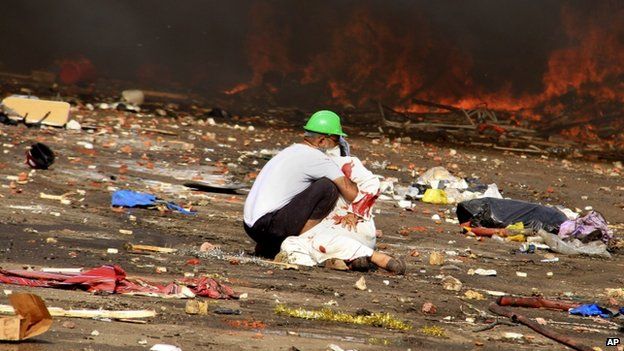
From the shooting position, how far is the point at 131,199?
37.4 ft

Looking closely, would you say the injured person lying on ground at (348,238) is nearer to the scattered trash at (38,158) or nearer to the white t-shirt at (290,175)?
the white t-shirt at (290,175)

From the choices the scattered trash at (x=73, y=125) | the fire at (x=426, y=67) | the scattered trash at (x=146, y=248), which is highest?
the fire at (x=426, y=67)

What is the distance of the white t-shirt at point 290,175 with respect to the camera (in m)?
8.99

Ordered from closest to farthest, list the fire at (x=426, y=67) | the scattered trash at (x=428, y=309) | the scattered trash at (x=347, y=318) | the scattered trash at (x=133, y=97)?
the scattered trash at (x=347, y=318)
the scattered trash at (x=428, y=309)
the scattered trash at (x=133, y=97)
the fire at (x=426, y=67)

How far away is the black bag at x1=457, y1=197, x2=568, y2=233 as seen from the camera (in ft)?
39.0

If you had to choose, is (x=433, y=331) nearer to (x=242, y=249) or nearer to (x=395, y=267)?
(x=395, y=267)

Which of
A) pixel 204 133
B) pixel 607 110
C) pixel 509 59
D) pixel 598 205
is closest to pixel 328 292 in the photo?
pixel 598 205

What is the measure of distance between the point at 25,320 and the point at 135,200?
6.04 meters

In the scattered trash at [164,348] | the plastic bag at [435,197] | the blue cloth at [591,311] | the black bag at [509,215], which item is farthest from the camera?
the plastic bag at [435,197]

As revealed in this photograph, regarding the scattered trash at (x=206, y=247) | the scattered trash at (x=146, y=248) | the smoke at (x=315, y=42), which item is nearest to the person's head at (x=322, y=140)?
the scattered trash at (x=206, y=247)

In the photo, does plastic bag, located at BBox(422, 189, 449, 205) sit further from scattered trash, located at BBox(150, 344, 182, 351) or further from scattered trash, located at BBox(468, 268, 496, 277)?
scattered trash, located at BBox(150, 344, 182, 351)

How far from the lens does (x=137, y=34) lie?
29000 mm

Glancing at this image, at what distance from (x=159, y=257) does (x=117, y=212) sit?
2442 millimetres

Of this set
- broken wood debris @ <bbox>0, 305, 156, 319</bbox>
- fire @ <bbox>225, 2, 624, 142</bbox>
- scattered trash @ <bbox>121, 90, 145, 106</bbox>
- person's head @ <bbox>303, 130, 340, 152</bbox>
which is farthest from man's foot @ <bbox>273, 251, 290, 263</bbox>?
fire @ <bbox>225, 2, 624, 142</bbox>
